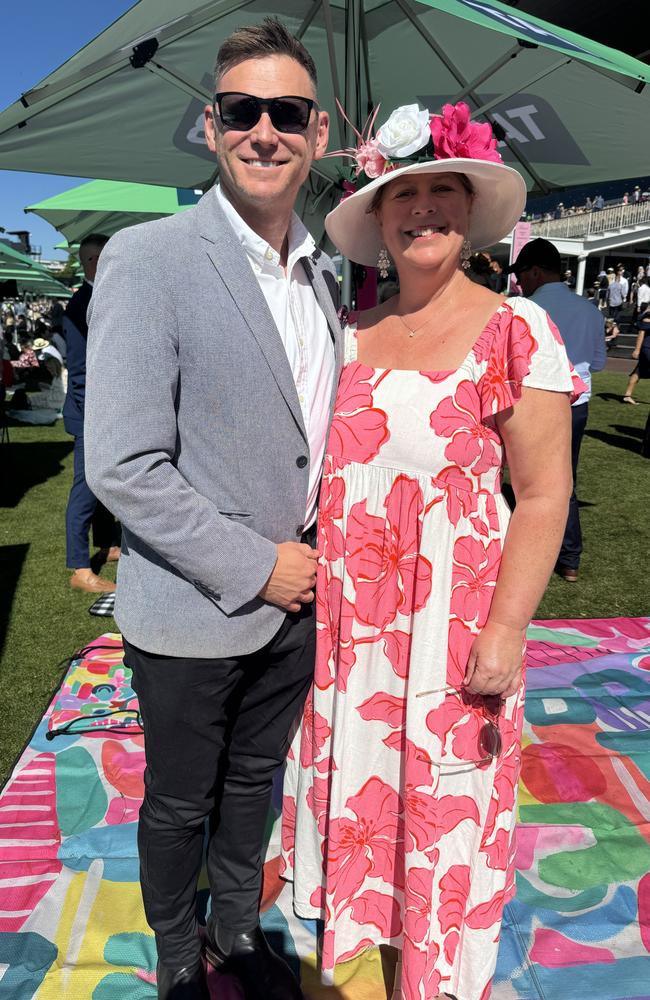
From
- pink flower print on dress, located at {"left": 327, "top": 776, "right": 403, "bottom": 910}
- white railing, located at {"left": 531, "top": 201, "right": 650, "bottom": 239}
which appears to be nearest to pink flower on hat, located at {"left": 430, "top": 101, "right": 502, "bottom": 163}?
pink flower print on dress, located at {"left": 327, "top": 776, "right": 403, "bottom": 910}

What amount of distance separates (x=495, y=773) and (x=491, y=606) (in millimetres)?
437

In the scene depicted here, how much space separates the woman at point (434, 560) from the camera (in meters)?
1.49

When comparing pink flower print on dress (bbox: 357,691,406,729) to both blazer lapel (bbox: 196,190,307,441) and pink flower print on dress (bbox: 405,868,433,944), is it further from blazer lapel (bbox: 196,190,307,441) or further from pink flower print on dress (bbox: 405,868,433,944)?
blazer lapel (bbox: 196,190,307,441)

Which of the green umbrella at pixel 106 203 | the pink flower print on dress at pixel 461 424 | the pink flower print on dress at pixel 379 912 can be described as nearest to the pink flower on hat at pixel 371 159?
the pink flower print on dress at pixel 461 424

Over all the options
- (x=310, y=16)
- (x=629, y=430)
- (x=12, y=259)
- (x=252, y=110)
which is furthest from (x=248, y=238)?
(x=12, y=259)

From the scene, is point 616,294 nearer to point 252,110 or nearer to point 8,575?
point 8,575

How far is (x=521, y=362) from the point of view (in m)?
1.44

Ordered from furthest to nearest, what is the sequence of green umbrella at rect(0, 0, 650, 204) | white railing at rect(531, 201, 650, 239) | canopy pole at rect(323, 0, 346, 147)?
white railing at rect(531, 201, 650, 239) < canopy pole at rect(323, 0, 346, 147) < green umbrella at rect(0, 0, 650, 204)

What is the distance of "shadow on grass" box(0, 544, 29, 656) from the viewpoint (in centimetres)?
418

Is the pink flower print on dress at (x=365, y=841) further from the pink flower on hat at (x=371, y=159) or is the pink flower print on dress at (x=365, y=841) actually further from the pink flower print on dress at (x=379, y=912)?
the pink flower on hat at (x=371, y=159)

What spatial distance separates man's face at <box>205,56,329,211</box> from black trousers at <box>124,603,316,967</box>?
1.01m

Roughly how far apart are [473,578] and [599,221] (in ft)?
114

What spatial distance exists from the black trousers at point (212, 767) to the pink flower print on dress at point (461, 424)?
59 centimetres

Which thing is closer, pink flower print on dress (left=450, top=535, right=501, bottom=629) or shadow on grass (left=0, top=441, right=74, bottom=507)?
pink flower print on dress (left=450, top=535, right=501, bottom=629)
